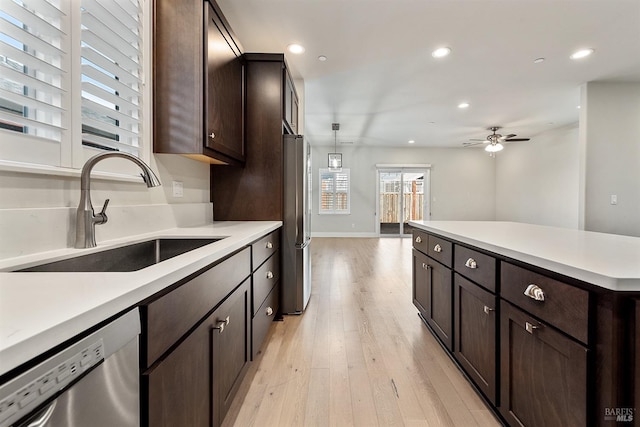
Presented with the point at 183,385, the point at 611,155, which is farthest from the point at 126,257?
the point at 611,155

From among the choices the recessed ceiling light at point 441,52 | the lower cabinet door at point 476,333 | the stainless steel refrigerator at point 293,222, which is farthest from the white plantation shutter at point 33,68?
the recessed ceiling light at point 441,52

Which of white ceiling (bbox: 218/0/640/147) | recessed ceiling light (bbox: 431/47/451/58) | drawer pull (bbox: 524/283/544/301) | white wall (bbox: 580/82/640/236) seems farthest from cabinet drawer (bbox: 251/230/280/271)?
white wall (bbox: 580/82/640/236)

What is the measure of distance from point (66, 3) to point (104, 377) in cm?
140

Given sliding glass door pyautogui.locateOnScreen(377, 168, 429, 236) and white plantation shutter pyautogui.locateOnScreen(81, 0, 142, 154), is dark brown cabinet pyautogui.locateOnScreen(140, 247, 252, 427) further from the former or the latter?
sliding glass door pyautogui.locateOnScreen(377, 168, 429, 236)

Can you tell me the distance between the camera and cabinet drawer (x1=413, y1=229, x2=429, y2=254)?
2268 millimetres

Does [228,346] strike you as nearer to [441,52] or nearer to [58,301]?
[58,301]

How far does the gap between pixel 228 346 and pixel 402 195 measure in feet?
25.5

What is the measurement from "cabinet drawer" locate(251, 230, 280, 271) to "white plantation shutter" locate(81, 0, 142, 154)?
0.86 meters

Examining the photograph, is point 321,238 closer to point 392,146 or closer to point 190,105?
point 392,146

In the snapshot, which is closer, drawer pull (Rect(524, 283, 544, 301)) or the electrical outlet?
drawer pull (Rect(524, 283, 544, 301))

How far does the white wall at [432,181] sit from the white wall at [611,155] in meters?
4.61

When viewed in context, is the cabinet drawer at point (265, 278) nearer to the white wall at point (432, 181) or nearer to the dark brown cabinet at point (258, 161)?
the dark brown cabinet at point (258, 161)

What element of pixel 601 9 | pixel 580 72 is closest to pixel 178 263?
pixel 601 9

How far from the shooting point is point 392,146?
8289mm
